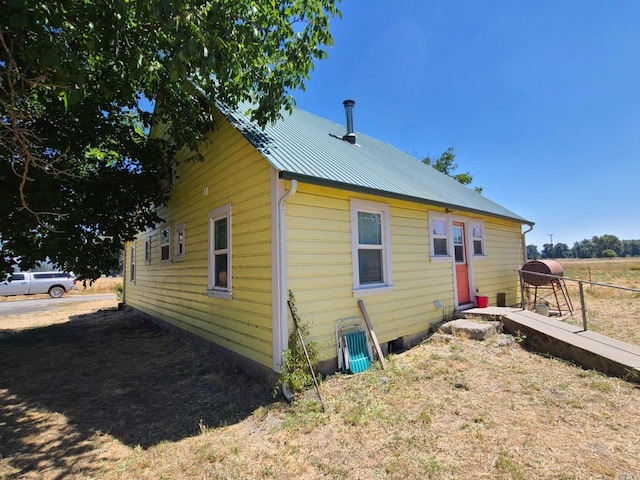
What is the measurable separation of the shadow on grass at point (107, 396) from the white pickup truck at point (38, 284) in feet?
58.7

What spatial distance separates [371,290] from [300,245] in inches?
68.8

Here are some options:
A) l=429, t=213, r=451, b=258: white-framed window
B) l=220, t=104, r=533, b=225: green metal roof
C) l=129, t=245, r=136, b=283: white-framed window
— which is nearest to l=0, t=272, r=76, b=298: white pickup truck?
l=129, t=245, r=136, b=283: white-framed window

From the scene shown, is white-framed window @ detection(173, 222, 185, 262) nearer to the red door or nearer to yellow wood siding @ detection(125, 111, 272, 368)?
yellow wood siding @ detection(125, 111, 272, 368)

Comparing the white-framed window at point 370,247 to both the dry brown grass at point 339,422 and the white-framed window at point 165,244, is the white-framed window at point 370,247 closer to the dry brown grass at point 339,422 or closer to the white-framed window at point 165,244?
the dry brown grass at point 339,422

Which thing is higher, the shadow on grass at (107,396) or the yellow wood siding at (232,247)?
the yellow wood siding at (232,247)

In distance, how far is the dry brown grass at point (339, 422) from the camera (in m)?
2.90

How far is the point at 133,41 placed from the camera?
165 inches

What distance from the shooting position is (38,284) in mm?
21969

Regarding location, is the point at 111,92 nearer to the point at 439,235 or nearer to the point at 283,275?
the point at 283,275

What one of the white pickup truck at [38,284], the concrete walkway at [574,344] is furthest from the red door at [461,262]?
the white pickup truck at [38,284]

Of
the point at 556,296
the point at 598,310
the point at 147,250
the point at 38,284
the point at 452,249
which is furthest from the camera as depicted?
the point at 38,284

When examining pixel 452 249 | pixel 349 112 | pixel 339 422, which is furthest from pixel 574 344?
pixel 349 112

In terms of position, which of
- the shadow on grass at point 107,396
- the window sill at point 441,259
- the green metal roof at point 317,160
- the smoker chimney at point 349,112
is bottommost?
the shadow on grass at point 107,396

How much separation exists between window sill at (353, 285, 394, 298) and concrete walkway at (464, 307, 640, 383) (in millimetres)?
2885
